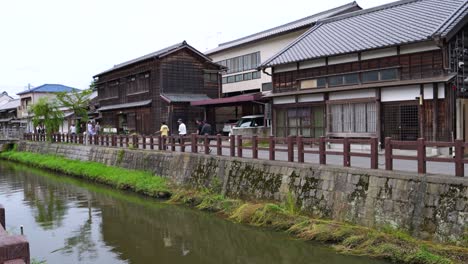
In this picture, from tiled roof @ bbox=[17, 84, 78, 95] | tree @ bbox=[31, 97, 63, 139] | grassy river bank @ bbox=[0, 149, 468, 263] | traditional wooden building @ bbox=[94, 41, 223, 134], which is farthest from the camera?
tiled roof @ bbox=[17, 84, 78, 95]

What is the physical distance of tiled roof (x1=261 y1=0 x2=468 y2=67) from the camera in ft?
51.5

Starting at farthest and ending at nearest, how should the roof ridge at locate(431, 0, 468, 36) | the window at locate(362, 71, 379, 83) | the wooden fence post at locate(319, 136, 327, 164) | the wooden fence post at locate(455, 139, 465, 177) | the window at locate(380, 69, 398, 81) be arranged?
the window at locate(362, 71, 379, 83)
the window at locate(380, 69, 398, 81)
the roof ridge at locate(431, 0, 468, 36)
the wooden fence post at locate(319, 136, 327, 164)
the wooden fence post at locate(455, 139, 465, 177)

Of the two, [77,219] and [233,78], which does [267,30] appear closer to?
[233,78]

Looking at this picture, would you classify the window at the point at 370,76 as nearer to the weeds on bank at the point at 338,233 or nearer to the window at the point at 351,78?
the window at the point at 351,78

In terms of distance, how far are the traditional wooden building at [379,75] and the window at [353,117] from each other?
4 cm

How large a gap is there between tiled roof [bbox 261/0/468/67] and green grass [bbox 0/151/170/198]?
813 centimetres

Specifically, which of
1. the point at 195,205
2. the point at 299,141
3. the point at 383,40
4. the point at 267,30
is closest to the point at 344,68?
the point at 383,40

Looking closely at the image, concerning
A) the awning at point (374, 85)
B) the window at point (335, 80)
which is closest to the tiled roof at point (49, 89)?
the awning at point (374, 85)

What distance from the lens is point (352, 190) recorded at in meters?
10.4

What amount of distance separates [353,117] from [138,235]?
10.3m

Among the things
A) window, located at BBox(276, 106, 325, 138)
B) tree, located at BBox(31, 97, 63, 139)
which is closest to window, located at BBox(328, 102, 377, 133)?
window, located at BBox(276, 106, 325, 138)

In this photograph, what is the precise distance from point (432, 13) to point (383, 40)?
2.45 m

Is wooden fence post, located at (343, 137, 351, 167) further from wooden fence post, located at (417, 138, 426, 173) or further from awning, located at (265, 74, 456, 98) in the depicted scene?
awning, located at (265, 74, 456, 98)

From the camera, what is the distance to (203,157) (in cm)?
1616
